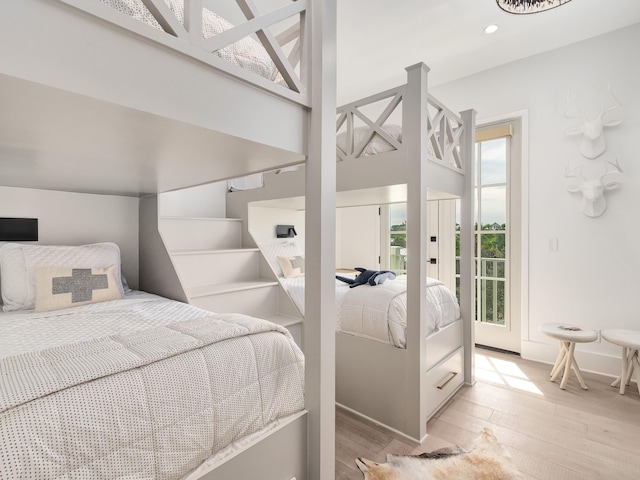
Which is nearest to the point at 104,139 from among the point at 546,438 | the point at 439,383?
the point at 439,383

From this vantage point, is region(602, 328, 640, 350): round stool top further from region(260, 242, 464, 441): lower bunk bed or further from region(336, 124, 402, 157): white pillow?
region(336, 124, 402, 157): white pillow

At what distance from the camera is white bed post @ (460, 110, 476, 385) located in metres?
2.41

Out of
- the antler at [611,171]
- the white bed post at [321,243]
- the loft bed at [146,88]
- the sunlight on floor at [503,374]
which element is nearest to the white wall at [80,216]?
the loft bed at [146,88]

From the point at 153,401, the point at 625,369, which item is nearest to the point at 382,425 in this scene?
the point at 153,401

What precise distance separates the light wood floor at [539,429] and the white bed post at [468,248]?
0.26 meters

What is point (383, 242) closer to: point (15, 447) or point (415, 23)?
point (415, 23)

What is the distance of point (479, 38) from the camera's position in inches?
103

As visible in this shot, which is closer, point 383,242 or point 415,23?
point 415,23

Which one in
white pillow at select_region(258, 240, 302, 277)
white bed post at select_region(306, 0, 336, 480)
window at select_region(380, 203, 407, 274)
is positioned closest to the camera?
white bed post at select_region(306, 0, 336, 480)

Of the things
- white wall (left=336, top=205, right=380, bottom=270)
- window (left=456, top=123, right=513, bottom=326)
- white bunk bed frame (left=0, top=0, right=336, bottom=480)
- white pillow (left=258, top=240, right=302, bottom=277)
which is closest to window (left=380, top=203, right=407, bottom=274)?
white wall (left=336, top=205, right=380, bottom=270)

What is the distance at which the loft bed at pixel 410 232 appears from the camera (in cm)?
172

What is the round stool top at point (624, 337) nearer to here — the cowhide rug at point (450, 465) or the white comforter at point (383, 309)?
the white comforter at point (383, 309)

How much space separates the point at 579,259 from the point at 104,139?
3.39 m

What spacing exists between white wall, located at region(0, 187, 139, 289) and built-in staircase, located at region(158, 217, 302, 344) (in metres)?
0.25
